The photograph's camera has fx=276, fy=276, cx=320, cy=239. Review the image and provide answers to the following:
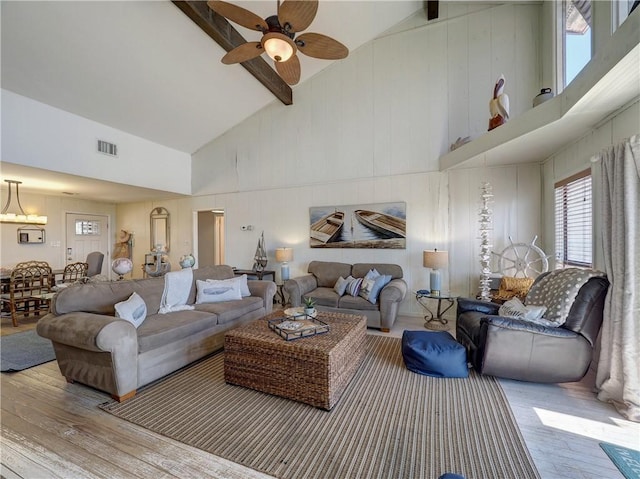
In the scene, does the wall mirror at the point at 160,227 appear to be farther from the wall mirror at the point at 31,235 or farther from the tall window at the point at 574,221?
the tall window at the point at 574,221

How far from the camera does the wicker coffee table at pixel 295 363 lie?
203 centimetres

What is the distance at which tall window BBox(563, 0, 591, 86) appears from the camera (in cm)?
271

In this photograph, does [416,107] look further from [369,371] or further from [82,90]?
[82,90]

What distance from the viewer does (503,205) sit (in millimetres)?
4207

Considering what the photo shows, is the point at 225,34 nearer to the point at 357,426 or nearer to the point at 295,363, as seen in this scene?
the point at 295,363

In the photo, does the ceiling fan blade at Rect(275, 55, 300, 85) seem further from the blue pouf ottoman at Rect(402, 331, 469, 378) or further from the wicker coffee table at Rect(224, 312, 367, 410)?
the blue pouf ottoman at Rect(402, 331, 469, 378)

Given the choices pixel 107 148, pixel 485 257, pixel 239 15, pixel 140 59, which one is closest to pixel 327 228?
pixel 485 257

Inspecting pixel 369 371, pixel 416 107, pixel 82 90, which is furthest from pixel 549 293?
pixel 82 90

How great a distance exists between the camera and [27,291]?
4.55 metres

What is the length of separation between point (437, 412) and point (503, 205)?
3438 mm

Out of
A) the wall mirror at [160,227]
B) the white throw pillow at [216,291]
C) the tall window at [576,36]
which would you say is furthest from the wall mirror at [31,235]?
the tall window at [576,36]

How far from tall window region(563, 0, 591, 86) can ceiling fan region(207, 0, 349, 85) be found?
237cm

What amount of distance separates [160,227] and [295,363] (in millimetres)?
6495

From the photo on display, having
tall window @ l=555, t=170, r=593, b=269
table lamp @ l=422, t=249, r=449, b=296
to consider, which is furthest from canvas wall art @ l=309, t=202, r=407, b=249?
tall window @ l=555, t=170, r=593, b=269
